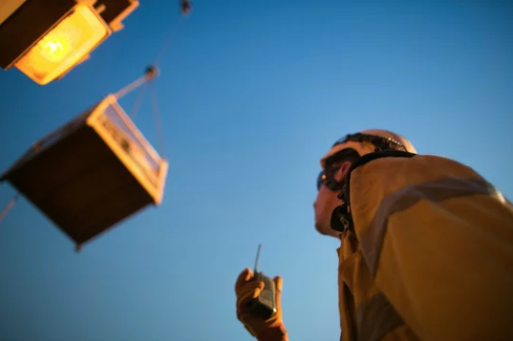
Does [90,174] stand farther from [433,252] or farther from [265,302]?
[433,252]

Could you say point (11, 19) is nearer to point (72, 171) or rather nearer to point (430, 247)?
point (430, 247)

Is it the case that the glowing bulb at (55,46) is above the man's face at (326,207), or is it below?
above

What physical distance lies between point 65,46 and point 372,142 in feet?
10.8

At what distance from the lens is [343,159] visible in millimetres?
3555

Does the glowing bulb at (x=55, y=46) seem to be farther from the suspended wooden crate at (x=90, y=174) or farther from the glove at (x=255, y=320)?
the glove at (x=255, y=320)

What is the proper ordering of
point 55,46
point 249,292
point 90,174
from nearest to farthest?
point 55,46, point 249,292, point 90,174

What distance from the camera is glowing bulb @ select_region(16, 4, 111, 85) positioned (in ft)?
7.92

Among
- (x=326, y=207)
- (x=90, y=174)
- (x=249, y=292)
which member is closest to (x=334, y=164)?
(x=326, y=207)

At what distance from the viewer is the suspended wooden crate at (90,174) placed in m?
4.87

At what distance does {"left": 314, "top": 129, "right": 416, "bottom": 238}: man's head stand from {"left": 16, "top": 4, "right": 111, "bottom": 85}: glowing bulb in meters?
2.81

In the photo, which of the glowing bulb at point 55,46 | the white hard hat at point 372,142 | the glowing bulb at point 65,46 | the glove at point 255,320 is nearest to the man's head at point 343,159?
the white hard hat at point 372,142

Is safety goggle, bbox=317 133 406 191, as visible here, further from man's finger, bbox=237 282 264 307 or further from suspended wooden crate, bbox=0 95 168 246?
suspended wooden crate, bbox=0 95 168 246

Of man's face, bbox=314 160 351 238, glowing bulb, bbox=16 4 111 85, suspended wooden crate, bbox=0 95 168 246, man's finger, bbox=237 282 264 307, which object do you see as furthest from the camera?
suspended wooden crate, bbox=0 95 168 246

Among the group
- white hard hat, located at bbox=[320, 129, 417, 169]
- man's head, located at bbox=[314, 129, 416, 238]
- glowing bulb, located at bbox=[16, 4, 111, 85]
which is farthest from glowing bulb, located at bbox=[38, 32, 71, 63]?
white hard hat, located at bbox=[320, 129, 417, 169]
